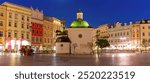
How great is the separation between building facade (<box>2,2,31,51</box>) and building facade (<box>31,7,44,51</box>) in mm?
1481

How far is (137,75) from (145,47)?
5032 cm

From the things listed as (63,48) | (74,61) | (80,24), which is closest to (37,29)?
(80,24)

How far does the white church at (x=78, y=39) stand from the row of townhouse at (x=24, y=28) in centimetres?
632

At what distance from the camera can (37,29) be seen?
49750 mm

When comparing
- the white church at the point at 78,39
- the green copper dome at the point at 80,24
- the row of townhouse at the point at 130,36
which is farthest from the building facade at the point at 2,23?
the row of townhouse at the point at 130,36

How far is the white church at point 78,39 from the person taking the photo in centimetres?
3845

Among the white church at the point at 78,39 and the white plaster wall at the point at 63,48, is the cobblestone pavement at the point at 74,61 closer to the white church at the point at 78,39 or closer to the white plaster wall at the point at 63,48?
the white plaster wall at the point at 63,48

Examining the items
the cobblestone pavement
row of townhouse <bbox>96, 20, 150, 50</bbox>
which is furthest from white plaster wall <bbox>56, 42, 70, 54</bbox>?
row of townhouse <bbox>96, 20, 150, 50</bbox>

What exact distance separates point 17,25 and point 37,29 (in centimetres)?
579

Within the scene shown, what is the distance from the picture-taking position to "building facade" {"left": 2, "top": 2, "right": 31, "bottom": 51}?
42272 millimetres

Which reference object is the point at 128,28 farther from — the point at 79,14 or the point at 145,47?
the point at 79,14

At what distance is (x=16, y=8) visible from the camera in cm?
4456

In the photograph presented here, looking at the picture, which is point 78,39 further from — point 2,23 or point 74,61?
point 74,61

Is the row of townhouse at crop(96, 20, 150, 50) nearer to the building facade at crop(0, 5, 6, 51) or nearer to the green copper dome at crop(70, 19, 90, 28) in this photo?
the green copper dome at crop(70, 19, 90, 28)
